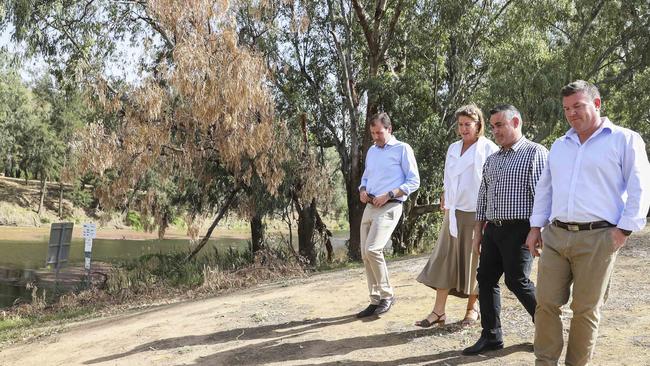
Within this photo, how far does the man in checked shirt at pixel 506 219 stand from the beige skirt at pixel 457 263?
0.36 metres

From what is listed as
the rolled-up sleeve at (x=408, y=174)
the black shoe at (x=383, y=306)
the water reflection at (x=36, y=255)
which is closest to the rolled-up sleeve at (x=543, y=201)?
the rolled-up sleeve at (x=408, y=174)

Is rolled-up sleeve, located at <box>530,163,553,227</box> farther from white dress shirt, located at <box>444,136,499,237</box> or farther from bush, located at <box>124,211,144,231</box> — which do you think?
bush, located at <box>124,211,144,231</box>

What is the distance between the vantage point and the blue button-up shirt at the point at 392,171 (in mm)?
5316

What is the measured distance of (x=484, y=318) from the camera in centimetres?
417

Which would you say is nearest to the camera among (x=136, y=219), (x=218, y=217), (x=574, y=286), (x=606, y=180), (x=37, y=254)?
(x=606, y=180)

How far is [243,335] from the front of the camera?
5.40 m

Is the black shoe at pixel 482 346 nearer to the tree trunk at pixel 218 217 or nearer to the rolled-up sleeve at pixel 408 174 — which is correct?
the rolled-up sleeve at pixel 408 174

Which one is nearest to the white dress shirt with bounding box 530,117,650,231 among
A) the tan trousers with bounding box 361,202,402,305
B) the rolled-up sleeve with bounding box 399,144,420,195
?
the rolled-up sleeve with bounding box 399,144,420,195

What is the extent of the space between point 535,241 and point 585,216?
0.47 m

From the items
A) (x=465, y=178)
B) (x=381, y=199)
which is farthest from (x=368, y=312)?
(x=465, y=178)

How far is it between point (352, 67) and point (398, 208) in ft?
35.5

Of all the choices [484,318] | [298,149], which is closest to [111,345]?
[484,318]

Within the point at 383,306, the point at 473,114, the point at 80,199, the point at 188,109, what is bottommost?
the point at 383,306

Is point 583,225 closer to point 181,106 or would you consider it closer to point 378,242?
point 378,242
